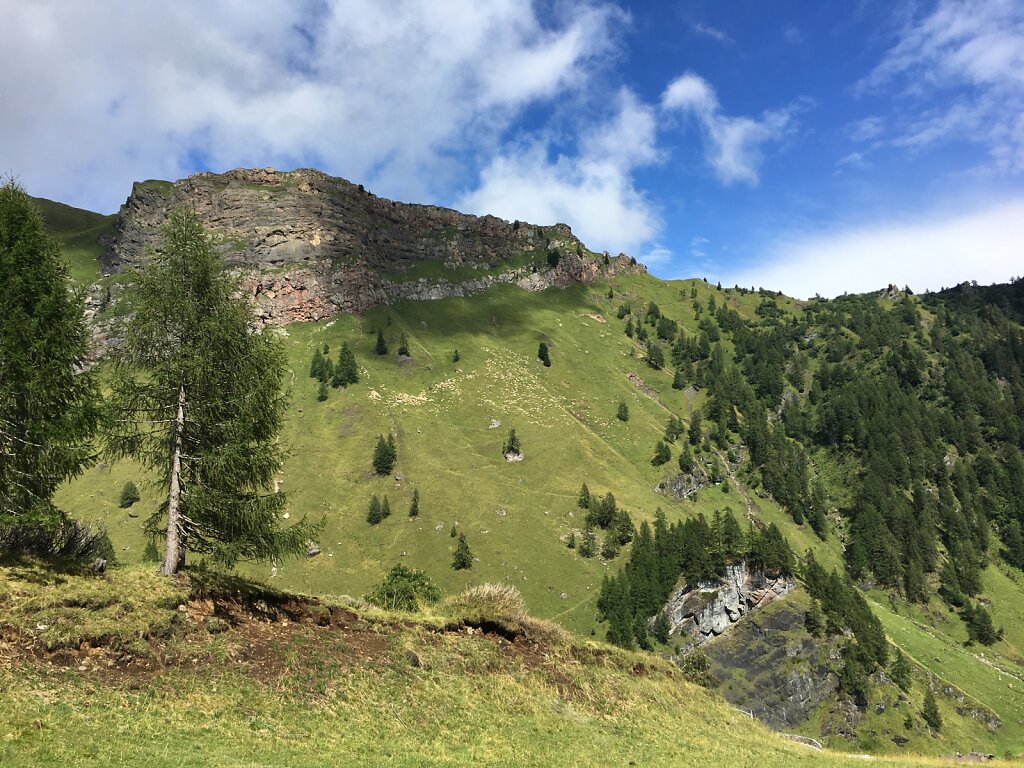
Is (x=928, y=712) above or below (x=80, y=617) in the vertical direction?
below

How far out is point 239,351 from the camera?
22.8 metres

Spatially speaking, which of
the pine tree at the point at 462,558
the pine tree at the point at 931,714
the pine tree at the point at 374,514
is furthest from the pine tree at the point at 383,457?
the pine tree at the point at 931,714

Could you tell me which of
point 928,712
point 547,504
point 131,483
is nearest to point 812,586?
point 928,712

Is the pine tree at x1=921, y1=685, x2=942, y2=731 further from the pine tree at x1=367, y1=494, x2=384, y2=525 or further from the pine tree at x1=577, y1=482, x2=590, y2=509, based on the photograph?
the pine tree at x1=367, y1=494, x2=384, y2=525

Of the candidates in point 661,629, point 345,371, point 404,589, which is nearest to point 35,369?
point 404,589

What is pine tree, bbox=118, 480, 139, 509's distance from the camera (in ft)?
389

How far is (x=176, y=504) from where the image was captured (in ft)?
69.8

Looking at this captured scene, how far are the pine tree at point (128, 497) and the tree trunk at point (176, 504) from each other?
387 ft

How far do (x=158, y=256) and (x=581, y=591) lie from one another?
3974 inches

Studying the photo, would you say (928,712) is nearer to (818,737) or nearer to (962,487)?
(818,737)

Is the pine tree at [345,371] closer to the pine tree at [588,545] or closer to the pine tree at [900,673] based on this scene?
the pine tree at [588,545]

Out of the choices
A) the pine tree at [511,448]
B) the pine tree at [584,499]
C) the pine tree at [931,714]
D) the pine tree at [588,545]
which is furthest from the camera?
the pine tree at [511,448]

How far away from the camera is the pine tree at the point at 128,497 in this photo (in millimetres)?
118500

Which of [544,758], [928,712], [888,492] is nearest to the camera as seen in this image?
[544,758]
